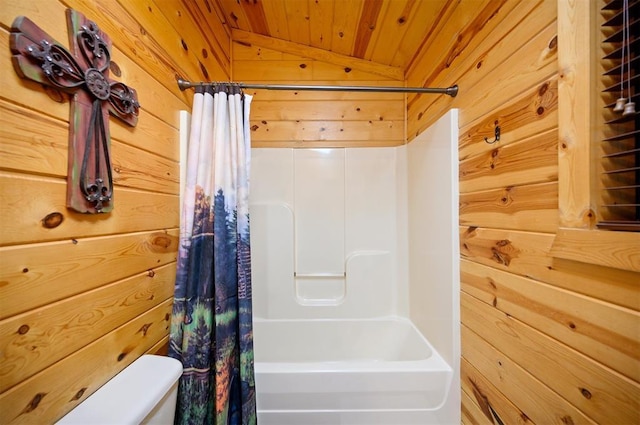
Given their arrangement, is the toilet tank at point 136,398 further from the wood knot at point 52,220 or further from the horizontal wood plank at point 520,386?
the horizontal wood plank at point 520,386

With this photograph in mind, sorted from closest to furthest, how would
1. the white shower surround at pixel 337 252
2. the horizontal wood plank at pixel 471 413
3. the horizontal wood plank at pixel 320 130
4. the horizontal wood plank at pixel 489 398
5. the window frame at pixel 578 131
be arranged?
the window frame at pixel 578 131
the horizontal wood plank at pixel 489 398
the horizontal wood plank at pixel 471 413
the white shower surround at pixel 337 252
the horizontal wood plank at pixel 320 130

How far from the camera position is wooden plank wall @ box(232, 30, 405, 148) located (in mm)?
1964

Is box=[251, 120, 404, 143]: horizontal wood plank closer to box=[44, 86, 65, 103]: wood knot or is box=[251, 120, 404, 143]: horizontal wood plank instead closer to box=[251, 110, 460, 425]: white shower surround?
box=[251, 110, 460, 425]: white shower surround

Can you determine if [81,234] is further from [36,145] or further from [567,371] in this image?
[567,371]

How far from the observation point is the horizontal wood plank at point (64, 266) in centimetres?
52

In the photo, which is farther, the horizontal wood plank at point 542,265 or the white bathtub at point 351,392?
the white bathtub at point 351,392

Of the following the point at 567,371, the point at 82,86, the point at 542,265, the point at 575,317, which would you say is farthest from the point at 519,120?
the point at 82,86

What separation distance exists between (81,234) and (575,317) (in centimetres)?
141

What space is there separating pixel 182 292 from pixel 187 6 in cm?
148

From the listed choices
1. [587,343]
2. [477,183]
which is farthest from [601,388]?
[477,183]

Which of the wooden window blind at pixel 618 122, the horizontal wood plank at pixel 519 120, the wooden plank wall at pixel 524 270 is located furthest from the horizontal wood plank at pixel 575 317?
the horizontal wood plank at pixel 519 120

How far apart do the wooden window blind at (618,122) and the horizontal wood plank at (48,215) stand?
4.50 feet

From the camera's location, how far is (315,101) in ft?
6.48

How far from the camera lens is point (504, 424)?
94 centimetres
